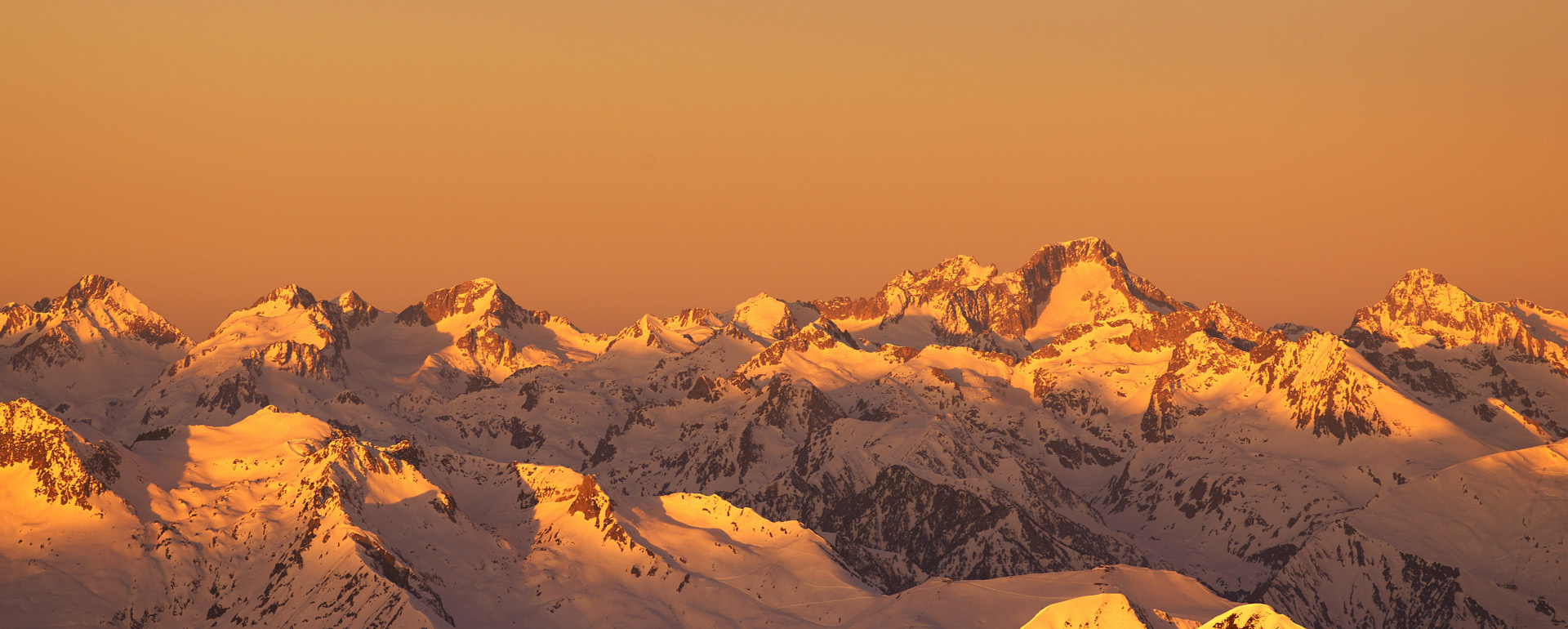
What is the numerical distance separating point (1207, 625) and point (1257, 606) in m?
5.90

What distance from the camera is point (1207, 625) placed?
150 m

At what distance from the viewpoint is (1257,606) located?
145 m
